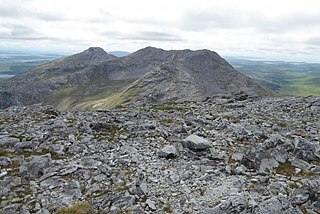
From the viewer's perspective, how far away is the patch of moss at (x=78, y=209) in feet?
49.4

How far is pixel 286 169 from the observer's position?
65.8 ft

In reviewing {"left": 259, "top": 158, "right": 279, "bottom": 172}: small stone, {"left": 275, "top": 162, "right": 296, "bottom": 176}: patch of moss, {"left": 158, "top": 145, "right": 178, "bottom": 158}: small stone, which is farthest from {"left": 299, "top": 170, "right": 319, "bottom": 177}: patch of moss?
{"left": 158, "top": 145, "right": 178, "bottom": 158}: small stone

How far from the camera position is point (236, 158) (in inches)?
852

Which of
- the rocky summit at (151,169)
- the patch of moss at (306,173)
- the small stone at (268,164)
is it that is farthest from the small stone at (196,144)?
the patch of moss at (306,173)

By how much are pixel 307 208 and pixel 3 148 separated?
70.7 ft

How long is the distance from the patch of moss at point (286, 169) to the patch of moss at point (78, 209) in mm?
12083

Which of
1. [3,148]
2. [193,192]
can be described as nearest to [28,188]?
[3,148]

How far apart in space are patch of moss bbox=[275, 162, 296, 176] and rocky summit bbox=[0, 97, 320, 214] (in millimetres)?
65

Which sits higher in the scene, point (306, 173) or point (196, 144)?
point (196, 144)

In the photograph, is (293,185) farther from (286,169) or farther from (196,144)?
(196,144)

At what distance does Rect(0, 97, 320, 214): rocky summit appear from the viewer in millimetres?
15484

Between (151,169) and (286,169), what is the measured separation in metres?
9.11

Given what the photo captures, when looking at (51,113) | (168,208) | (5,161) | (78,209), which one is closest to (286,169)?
(168,208)

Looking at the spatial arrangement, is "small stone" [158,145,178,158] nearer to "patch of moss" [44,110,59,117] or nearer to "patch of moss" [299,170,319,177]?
"patch of moss" [299,170,319,177]
